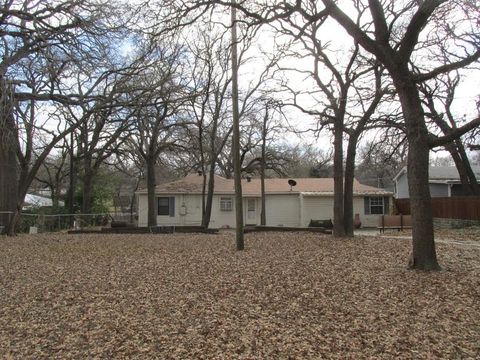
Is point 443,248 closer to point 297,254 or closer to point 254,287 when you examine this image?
point 297,254

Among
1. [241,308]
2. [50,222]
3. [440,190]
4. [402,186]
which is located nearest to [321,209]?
[440,190]

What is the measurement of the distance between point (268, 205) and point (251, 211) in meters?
1.26

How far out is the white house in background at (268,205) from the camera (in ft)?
107

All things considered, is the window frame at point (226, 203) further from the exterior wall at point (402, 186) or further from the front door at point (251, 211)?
the exterior wall at point (402, 186)

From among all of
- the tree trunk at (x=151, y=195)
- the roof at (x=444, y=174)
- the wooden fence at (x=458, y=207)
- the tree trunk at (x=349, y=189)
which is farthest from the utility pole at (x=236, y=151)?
the roof at (x=444, y=174)

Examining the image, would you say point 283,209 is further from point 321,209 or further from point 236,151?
point 236,151

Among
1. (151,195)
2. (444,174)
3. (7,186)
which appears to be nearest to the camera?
(7,186)

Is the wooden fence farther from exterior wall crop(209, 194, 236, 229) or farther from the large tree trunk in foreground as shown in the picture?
the large tree trunk in foreground

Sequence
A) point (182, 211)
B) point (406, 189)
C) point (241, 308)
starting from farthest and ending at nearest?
point (406, 189)
point (182, 211)
point (241, 308)

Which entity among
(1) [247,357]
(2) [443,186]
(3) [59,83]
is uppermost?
(3) [59,83]

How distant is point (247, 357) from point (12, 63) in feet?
48.3

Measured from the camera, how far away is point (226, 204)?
32938 mm

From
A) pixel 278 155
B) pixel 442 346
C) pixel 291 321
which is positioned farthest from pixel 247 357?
pixel 278 155

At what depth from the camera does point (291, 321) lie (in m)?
6.30
